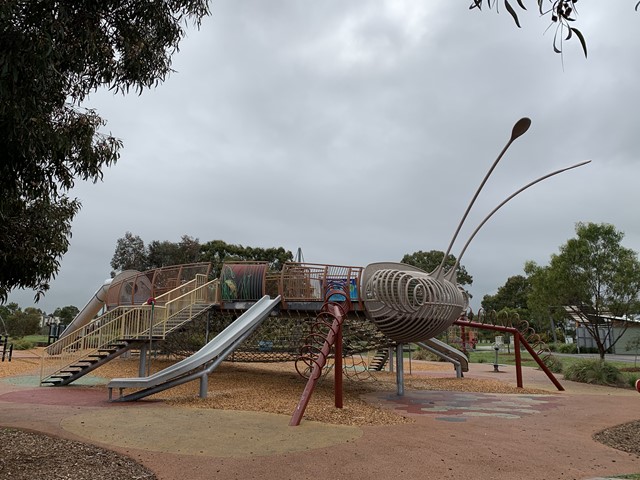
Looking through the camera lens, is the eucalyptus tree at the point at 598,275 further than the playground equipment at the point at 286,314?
Yes

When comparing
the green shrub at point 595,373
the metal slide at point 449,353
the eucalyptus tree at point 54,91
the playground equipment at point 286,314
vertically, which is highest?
the eucalyptus tree at point 54,91

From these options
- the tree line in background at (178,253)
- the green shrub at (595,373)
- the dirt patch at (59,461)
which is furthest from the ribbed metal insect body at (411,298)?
the tree line in background at (178,253)

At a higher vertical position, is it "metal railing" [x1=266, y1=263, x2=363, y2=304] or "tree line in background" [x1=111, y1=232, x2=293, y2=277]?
"tree line in background" [x1=111, y1=232, x2=293, y2=277]

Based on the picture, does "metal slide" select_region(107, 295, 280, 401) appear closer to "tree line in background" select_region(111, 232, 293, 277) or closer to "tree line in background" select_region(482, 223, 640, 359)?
"tree line in background" select_region(482, 223, 640, 359)

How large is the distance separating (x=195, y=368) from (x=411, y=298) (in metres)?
5.72

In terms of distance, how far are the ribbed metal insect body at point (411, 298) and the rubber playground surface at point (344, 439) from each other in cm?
199

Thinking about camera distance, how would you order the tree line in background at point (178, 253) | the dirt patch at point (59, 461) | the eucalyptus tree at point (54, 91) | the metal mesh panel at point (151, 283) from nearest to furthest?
the eucalyptus tree at point (54, 91), the dirt patch at point (59, 461), the metal mesh panel at point (151, 283), the tree line in background at point (178, 253)

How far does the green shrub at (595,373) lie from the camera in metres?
19.0

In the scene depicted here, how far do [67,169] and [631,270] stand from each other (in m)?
24.4

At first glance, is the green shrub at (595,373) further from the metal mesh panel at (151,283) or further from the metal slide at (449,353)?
the metal mesh panel at (151,283)

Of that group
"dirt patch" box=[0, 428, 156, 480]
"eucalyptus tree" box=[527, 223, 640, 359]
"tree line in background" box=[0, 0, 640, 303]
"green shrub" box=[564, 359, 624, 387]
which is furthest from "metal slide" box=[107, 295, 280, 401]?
"eucalyptus tree" box=[527, 223, 640, 359]

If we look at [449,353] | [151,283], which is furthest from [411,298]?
[151,283]

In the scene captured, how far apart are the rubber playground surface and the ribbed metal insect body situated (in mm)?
1990

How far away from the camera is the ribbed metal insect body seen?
12.7 meters
